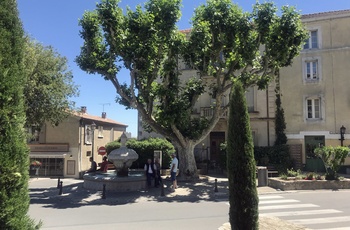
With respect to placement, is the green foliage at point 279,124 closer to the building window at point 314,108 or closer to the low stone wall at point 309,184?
the building window at point 314,108

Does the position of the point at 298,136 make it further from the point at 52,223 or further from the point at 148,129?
the point at 52,223

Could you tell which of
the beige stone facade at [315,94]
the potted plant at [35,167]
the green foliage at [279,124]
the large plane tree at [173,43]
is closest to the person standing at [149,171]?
the large plane tree at [173,43]

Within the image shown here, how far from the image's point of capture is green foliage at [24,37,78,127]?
19.4 meters

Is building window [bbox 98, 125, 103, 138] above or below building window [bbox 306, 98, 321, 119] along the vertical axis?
below

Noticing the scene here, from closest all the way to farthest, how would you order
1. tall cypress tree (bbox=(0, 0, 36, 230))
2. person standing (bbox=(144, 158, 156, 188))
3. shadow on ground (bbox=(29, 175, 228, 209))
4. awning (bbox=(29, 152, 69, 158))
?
tall cypress tree (bbox=(0, 0, 36, 230)) → shadow on ground (bbox=(29, 175, 228, 209)) → person standing (bbox=(144, 158, 156, 188)) → awning (bbox=(29, 152, 69, 158))

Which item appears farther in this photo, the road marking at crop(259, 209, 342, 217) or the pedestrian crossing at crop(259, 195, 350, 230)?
the road marking at crop(259, 209, 342, 217)

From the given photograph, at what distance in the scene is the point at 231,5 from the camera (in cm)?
1672

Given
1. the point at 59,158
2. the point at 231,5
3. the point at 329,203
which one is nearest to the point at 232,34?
the point at 231,5

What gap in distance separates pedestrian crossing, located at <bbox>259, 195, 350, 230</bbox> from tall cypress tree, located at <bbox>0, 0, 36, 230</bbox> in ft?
24.5

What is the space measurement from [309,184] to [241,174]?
1156cm

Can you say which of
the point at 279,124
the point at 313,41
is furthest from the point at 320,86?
the point at 279,124

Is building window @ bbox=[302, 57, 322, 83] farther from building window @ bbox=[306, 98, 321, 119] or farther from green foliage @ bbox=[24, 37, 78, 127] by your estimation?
green foliage @ bbox=[24, 37, 78, 127]

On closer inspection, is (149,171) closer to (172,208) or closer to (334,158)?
(172,208)

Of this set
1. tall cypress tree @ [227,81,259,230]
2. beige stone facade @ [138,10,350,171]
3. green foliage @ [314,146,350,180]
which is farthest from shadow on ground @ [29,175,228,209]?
beige stone facade @ [138,10,350,171]
